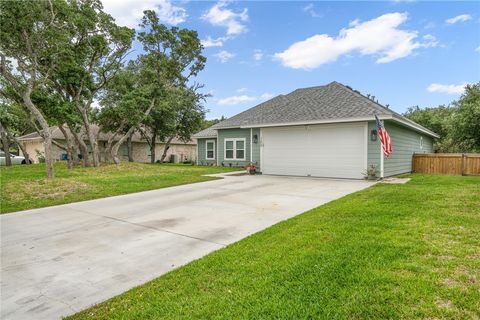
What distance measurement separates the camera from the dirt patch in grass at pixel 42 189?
822cm

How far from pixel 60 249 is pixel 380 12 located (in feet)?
48.1

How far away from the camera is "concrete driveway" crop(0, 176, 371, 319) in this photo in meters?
3.02

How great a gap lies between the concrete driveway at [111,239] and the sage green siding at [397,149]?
3976 mm

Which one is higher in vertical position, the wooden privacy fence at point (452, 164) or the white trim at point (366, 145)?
the white trim at point (366, 145)

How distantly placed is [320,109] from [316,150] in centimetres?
204

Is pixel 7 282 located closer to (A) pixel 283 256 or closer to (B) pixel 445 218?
(A) pixel 283 256

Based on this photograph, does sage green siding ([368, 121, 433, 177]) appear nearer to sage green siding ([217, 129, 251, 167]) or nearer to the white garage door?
the white garage door

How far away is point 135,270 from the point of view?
3518mm

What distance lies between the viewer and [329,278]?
9.69ft

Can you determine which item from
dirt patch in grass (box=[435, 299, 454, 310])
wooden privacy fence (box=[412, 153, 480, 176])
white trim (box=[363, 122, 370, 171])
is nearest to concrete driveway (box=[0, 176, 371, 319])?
dirt patch in grass (box=[435, 299, 454, 310])

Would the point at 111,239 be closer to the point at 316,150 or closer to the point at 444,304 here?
the point at 444,304

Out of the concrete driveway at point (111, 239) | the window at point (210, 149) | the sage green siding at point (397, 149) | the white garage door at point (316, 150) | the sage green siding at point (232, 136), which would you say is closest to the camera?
the concrete driveway at point (111, 239)

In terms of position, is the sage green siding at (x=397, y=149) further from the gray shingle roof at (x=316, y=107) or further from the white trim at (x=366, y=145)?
the gray shingle roof at (x=316, y=107)

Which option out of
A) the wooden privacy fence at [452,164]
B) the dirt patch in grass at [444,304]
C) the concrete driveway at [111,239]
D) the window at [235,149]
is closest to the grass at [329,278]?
the dirt patch in grass at [444,304]
